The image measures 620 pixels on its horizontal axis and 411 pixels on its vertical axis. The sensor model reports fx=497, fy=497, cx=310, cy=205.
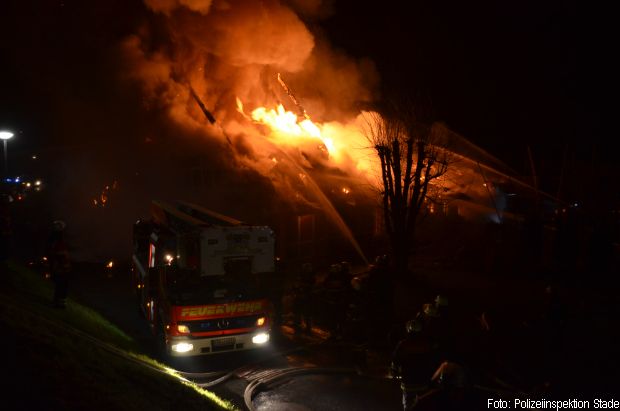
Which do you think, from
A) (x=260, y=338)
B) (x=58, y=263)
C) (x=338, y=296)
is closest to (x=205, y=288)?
(x=260, y=338)

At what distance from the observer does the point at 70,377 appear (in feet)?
15.8

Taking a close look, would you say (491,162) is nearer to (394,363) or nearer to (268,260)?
(268,260)

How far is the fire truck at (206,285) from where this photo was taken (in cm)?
887

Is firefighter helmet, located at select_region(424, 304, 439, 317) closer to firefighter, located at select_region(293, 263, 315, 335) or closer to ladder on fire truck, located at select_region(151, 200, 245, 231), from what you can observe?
firefighter, located at select_region(293, 263, 315, 335)

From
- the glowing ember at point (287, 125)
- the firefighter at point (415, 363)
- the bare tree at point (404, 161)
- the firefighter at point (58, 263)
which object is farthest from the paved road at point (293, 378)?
the glowing ember at point (287, 125)

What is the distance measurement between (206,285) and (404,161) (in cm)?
843

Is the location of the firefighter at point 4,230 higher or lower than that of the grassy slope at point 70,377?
higher

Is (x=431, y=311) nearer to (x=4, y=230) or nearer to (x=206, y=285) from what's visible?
(x=206, y=285)

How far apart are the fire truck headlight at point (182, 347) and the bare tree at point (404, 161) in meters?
8.63

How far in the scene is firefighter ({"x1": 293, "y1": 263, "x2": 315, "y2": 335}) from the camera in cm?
1155

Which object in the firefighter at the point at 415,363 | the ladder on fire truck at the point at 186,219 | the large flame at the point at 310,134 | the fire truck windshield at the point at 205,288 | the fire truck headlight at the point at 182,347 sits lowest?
the fire truck headlight at the point at 182,347

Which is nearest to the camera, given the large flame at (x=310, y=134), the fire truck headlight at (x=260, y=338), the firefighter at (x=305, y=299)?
the fire truck headlight at (x=260, y=338)

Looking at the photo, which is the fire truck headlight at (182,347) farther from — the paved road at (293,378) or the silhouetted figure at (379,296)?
the silhouetted figure at (379,296)

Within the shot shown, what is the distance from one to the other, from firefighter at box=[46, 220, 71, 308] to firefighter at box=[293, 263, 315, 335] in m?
4.94
